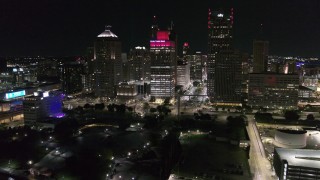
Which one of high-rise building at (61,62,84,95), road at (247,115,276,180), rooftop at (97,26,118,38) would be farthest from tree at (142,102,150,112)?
high-rise building at (61,62,84,95)

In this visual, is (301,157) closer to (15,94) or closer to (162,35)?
(162,35)

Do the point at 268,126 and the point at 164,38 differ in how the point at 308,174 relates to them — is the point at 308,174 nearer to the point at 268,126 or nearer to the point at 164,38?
the point at 268,126

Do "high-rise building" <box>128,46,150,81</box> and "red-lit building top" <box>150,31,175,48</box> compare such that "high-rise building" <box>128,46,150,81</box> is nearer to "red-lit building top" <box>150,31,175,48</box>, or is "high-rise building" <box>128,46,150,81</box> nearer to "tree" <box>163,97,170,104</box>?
"red-lit building top" <box>150,31,175,48</box>

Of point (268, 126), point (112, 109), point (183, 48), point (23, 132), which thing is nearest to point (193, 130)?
point (268, 126)

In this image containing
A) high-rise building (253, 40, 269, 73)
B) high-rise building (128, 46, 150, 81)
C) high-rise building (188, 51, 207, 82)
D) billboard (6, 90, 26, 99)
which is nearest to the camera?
billboard (6, 90, 26, 99)

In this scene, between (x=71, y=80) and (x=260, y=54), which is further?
(x=260, y=54)

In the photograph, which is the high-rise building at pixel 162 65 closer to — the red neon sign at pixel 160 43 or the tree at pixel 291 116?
the red neon sign at pixel 160 43

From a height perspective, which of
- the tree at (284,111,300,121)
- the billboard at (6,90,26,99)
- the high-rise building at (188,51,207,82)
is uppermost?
the high-rise building at (188,51,207,82)

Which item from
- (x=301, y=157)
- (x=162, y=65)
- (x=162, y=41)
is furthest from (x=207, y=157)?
(x=162, y=41)
